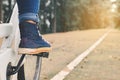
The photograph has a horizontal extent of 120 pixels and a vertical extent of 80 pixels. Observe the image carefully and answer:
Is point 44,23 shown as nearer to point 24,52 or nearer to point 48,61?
point 48,61

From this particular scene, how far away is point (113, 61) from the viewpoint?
948 cm

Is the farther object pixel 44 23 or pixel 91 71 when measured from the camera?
pixel 44 23

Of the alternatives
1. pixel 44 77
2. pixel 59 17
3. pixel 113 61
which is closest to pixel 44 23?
pixel 59 17

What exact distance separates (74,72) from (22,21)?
14.5 ft

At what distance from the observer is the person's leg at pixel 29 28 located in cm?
287

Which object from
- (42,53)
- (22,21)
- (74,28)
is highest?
(22,21)

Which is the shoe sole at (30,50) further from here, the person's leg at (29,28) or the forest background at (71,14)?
the forest background at (71,14)

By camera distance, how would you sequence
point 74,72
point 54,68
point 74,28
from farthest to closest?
1. point 74,28
2. point 54,68
3. point 74,72

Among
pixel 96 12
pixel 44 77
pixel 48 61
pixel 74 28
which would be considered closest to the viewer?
pixel 44 77

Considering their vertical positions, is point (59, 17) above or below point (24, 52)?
below

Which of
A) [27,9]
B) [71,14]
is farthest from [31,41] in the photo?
[71,14]

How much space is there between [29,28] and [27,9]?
0.40ft

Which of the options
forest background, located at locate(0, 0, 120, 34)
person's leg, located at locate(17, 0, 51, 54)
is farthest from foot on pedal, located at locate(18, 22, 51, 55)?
forest background, located at locate(0, 0, 120, 34)

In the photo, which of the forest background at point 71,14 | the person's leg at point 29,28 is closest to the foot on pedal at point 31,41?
the person's leg at point 29,28
